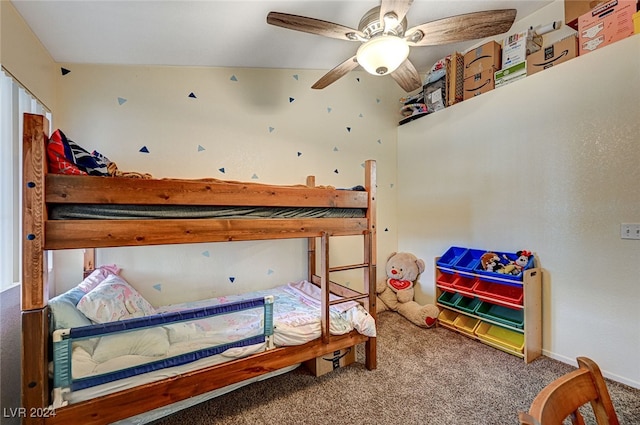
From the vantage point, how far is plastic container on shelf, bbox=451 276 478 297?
2520 millimetres

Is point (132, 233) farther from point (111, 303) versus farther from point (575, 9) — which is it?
point (575, 9)

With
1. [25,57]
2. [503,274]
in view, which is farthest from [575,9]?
[25,57]

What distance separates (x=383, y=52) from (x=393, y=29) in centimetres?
21

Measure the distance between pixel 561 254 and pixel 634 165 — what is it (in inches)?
30.1

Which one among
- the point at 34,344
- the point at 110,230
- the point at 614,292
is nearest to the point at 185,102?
the point at 110,230

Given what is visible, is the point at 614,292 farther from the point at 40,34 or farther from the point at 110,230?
the point at 40,34

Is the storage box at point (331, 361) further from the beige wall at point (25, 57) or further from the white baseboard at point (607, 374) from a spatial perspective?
the beige wall at point (25, 57)

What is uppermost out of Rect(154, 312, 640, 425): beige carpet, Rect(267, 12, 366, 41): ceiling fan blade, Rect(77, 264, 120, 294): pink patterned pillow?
Rect(267, 12, 366, 41): ceiling fan blade

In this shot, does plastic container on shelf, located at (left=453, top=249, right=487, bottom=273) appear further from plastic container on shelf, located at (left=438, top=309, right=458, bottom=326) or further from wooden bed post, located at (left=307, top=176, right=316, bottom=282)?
wooden bed post, located at (left=307, top=176, right=316, bottom=282)

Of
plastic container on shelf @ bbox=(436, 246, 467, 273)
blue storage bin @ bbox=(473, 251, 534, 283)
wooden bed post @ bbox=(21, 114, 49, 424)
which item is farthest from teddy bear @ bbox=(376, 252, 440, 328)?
wooden bed post @ bbox=(21, 114, 49, 424)

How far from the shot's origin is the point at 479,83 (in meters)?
2.72

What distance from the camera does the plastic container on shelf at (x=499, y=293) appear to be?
7.27ft

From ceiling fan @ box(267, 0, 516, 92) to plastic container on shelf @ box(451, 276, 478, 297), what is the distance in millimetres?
2044

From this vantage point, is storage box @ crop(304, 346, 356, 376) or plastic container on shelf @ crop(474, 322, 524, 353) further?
plastic container on shelf @ crop(474, 322, 524, 353)
